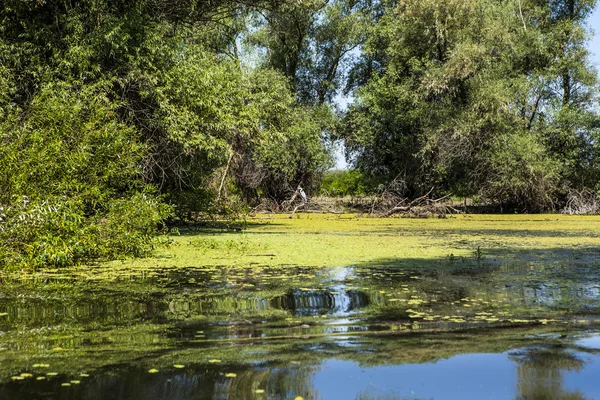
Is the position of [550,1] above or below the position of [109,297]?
above

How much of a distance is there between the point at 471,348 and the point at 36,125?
7.98 metres

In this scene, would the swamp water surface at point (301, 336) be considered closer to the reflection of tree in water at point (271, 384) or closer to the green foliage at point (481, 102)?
the reflection of tree in water at point (271, 384)

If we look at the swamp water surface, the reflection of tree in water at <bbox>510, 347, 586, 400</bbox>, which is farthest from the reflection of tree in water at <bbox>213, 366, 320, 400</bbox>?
the reflection of tree in water at <bbox>510, 347, 586, 400</bbox>

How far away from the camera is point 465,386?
3385 millimetres

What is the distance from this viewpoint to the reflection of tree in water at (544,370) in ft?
10.5

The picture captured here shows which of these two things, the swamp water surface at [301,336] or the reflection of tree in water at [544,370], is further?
the swamp water surface at [301,336]

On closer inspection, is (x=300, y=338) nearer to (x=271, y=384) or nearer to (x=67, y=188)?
(x=271, y=384)

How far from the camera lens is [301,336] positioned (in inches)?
176

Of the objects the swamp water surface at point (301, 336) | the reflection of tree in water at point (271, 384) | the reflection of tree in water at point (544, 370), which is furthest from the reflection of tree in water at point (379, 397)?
the reflection of tree in water at point (544, 370)

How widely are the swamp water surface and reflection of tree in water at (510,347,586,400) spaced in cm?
1

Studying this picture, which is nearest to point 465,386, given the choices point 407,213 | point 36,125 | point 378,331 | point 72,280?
point 378,331

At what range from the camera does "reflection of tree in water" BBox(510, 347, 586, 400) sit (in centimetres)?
319

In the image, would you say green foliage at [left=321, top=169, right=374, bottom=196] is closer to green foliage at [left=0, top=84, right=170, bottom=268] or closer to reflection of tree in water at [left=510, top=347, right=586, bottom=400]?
green foliage at [left=0, top=84, right=170, bottom=268]

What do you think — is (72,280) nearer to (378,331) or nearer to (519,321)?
(378,331)
